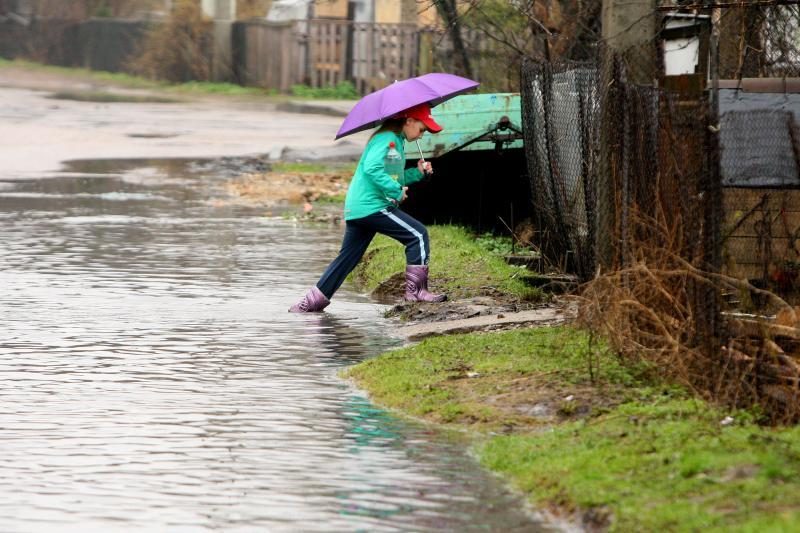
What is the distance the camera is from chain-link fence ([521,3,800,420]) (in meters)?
7.76

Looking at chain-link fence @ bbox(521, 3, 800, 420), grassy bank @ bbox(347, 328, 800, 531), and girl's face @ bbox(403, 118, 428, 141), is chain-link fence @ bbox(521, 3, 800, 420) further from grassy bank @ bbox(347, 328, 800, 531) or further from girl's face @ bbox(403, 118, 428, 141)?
girl's face @ bbox(403, 118, 428, 141)

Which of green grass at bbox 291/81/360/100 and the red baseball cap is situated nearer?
the red baseball cap

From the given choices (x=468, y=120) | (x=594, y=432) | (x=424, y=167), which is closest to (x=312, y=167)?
(x=468, y=120)

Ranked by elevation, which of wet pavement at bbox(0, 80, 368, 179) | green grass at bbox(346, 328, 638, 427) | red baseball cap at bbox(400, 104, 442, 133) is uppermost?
red baseball cap at bbox(400, 104, 442, 133)

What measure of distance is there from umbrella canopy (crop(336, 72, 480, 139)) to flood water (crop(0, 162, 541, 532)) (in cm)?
141

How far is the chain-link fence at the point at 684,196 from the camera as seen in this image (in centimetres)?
776

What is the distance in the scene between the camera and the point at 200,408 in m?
8.31

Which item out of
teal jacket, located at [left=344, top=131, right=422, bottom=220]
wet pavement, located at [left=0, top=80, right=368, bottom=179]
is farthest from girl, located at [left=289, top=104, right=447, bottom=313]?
wet pavement, located at [left=0, top=80, right=368, bottom=179]

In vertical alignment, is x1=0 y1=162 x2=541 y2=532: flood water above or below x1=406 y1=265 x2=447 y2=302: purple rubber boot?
below

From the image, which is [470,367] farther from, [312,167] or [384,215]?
[312,167]

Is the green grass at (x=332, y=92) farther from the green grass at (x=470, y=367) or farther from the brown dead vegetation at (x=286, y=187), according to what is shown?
the green grass at (x=470, y=367)

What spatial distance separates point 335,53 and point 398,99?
30.5m

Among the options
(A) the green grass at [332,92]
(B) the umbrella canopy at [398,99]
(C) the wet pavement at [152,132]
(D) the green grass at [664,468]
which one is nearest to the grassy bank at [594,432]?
(D) the green grass at [664,468]

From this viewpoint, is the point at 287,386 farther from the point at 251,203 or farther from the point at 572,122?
the point at 251,203
